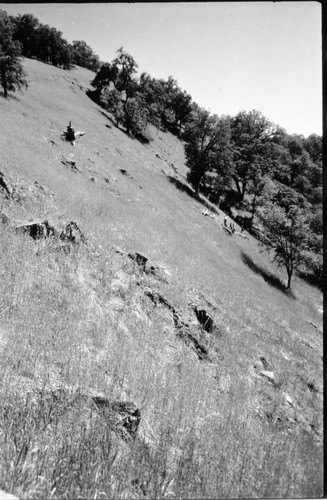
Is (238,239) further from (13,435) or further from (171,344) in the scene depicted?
(13,435)

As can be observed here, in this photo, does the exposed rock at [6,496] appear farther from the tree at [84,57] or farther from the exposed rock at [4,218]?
the tree at [84,57]

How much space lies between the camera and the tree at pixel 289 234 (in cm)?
2850

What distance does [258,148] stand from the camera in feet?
171

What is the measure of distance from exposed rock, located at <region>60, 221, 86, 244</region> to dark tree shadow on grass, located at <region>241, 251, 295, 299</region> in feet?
69.9

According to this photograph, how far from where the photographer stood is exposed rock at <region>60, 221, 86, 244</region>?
803 cm

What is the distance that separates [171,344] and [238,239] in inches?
1142

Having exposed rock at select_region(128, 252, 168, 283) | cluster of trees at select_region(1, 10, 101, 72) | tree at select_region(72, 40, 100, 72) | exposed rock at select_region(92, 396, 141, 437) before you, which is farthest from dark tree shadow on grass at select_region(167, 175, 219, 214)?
tree at select_region(72, 40, 100, 72)

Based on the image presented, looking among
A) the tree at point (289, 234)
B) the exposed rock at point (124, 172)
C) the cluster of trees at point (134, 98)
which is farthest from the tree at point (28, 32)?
the tree at point (289, 234)

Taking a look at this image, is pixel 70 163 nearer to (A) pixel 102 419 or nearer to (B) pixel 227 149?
(A) pixel 102 419

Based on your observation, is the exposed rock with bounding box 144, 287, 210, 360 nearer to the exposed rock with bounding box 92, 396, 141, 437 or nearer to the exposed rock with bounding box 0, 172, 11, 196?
the exposed rock with bounding box 92, 396, 141, 437

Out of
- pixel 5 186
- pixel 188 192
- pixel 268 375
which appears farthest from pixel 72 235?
pixel 188 192

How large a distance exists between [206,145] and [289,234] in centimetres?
2101

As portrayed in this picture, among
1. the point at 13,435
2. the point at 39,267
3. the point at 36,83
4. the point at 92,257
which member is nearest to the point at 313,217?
the point at 92,257

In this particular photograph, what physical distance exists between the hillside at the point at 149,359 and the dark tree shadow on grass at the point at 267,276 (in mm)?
8485
